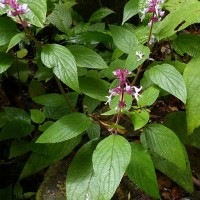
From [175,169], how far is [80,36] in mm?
929

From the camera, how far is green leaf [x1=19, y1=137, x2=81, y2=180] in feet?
5.55

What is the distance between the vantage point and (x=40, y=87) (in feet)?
7.71

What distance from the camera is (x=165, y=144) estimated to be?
150 centimetres

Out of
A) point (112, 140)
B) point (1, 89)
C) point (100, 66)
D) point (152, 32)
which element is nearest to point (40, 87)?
point (1, 89)

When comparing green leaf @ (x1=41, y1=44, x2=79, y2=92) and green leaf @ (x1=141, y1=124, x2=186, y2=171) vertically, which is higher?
green leaf @ (x1=41, y1=44, x2=79, y2=92)

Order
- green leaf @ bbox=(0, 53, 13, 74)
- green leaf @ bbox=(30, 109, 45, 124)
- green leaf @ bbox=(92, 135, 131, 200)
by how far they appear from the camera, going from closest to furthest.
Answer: green leaf @ bbox=(92, 135, 131, 200)
green leaf @ bbox=(0, 53, 13, 74)
green leaf @ bbox=(30, 109, 45, 124)

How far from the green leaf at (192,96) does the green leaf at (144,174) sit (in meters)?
0.24

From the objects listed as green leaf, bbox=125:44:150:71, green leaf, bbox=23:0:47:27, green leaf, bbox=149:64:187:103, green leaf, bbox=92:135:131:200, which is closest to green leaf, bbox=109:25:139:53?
green leaf, bbox=125:44:150:71

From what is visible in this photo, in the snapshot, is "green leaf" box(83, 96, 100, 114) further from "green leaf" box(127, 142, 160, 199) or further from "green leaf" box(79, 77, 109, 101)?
"green leaf" box(127, 142, 160, 199)

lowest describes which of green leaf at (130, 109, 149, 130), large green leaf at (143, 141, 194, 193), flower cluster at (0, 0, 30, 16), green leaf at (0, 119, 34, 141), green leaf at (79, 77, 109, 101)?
large green leaf at (143, 141, 194, 193)

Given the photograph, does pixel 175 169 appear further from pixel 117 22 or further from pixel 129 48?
pixel 117 22

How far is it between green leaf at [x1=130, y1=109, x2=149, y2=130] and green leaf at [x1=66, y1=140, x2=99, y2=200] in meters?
0.30

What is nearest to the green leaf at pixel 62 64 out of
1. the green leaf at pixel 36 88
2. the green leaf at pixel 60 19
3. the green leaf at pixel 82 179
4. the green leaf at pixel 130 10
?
Result: the green leaf at pixel 82 179

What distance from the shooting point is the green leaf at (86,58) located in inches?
65.1
